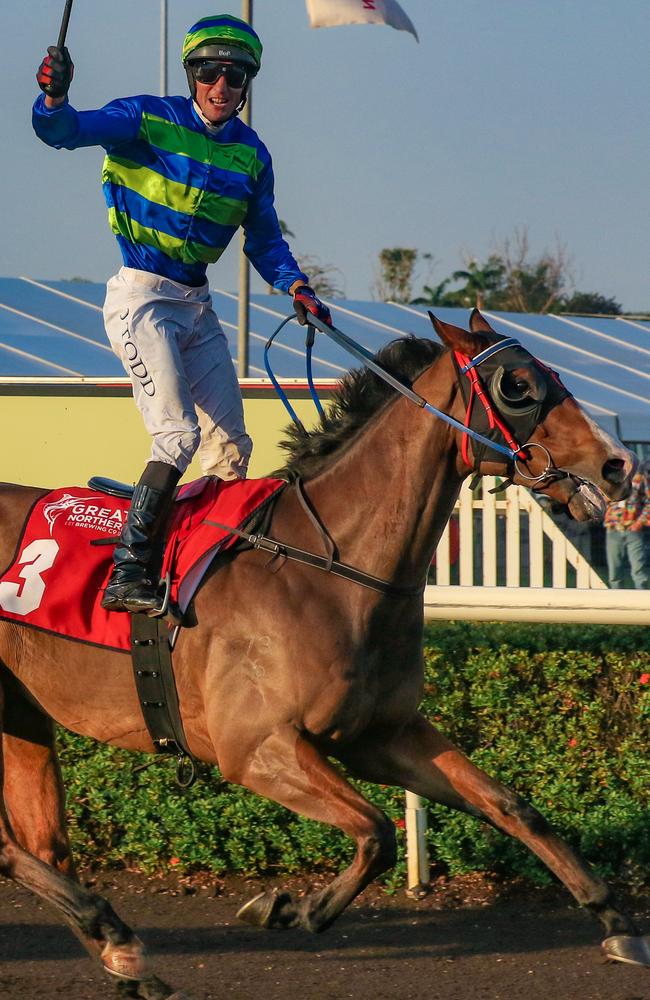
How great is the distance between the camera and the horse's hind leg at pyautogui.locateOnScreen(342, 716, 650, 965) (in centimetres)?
381

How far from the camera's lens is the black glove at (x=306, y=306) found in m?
4.30

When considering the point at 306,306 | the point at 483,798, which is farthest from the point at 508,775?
the point at 306,306

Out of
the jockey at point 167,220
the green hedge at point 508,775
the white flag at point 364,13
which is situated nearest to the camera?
the jockey at point 167,220

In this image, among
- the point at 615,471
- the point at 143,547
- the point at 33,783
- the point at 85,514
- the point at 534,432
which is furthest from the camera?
the point at 33,783

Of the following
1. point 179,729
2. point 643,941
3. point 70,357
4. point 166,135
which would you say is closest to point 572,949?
point 643,941

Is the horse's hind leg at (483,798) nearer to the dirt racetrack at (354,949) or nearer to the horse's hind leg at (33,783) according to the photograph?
the dirt racetrack at (354,949)

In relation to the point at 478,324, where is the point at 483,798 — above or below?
below

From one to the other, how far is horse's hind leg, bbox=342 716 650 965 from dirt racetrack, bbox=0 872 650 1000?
0.83ft

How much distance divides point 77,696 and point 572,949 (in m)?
1.78

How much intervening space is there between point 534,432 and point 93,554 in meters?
1.43

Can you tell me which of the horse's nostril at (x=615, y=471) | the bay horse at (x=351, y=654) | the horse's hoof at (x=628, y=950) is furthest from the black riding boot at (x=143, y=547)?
the horse's hoof at (x=628, y=950)

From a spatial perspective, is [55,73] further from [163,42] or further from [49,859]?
[163,42]

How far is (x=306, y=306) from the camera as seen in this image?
14.3 feet

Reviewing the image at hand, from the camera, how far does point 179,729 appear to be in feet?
13.4
